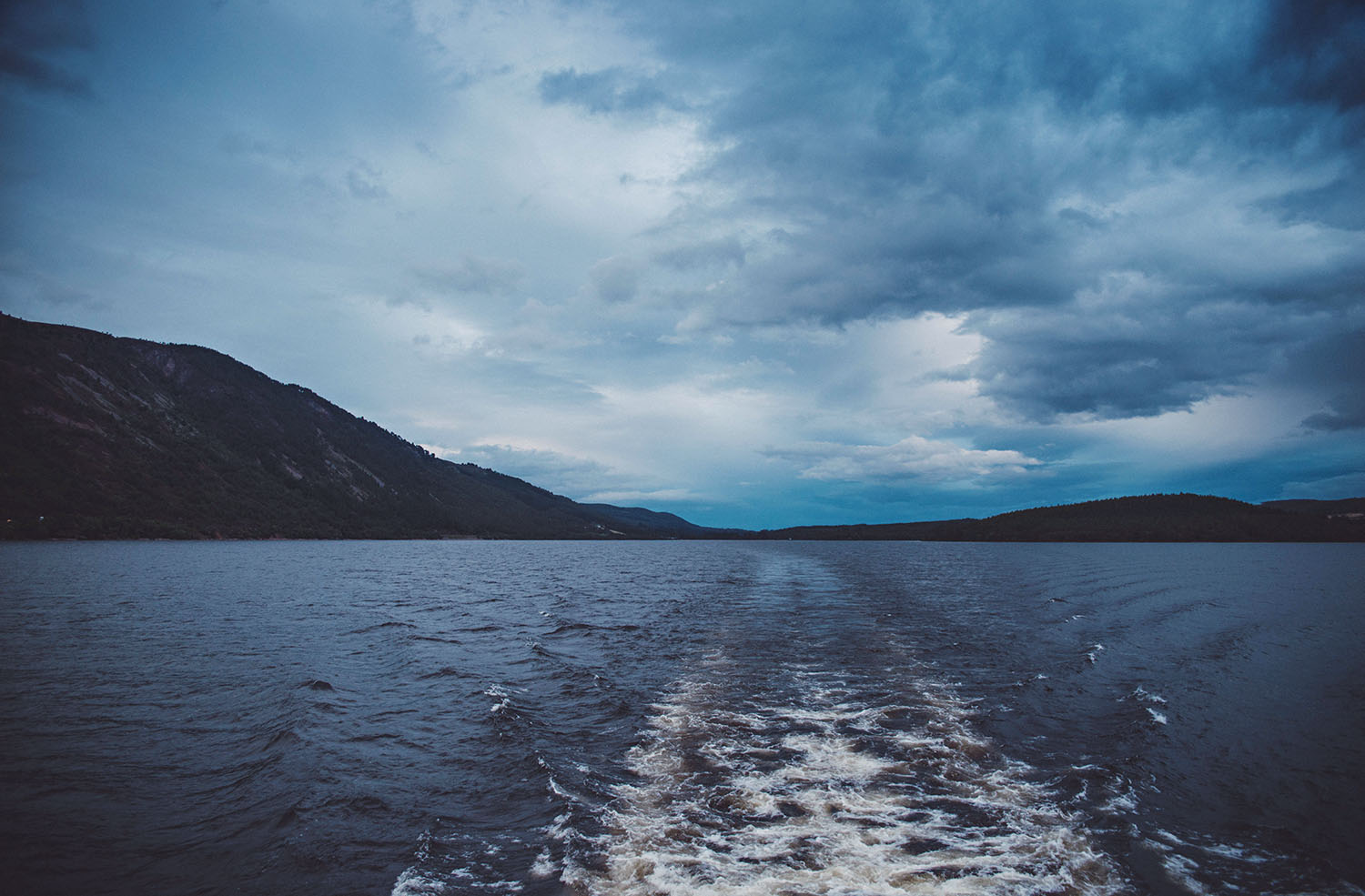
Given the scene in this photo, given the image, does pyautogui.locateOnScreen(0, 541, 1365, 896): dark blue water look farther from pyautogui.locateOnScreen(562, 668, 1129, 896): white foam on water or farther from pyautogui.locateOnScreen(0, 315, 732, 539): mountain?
pyautogui.locateOnScreen(0, 315, 732, 539): mountain

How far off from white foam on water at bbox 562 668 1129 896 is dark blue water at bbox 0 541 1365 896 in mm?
62

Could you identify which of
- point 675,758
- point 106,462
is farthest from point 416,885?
point 106,462

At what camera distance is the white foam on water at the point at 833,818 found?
26.1 ft

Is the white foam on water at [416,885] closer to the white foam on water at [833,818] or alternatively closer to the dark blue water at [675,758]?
the dark blue water at [675,758]

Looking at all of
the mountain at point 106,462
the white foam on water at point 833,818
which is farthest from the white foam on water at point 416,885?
the mountain at point 106,462

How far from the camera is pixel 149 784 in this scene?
11.1m

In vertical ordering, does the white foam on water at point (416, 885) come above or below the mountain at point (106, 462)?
below

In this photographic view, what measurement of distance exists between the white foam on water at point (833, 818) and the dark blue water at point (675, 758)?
0.20 feet

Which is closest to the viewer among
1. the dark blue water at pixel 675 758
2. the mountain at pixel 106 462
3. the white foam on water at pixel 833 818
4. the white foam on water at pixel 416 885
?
the white foam on water at pixel 416 885

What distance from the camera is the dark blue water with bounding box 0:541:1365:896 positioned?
27.5ft

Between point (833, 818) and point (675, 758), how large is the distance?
396cm

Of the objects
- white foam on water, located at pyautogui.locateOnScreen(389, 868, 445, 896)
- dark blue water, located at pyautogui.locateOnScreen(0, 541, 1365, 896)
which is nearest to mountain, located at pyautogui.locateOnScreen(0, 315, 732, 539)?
dark blue water, located at pyautogui.locateOnScreen(0, 541, 1365, 896)

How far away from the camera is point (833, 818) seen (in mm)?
9828

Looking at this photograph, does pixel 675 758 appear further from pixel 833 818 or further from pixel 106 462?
pixel 106 462
